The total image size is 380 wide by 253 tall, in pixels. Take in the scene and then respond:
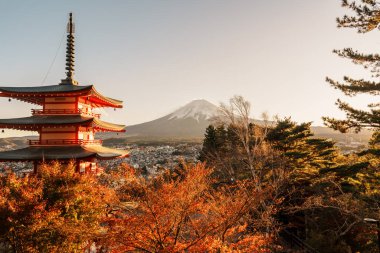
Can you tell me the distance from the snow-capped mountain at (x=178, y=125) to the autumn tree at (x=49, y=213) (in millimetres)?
126260

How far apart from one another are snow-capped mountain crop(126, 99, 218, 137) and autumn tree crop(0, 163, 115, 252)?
126260mm

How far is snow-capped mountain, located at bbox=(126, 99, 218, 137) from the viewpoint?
5817 inches

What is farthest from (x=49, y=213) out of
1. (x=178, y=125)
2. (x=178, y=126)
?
(x=178, y=125)

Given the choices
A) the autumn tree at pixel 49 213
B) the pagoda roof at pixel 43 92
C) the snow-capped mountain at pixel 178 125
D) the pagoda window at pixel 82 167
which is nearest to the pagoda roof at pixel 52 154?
the pagoda window at pixel 82 167

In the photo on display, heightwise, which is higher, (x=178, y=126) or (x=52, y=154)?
(x=178, y=126)

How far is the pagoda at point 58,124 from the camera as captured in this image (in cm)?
1365

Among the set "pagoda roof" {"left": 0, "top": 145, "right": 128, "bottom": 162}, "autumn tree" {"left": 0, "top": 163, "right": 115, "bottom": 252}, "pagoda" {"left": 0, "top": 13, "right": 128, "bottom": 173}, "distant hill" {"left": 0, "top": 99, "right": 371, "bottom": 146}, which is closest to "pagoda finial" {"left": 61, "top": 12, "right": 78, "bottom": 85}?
"pagoda" {"left": 0, "top": 13, "right": 128, "bottom": 173}

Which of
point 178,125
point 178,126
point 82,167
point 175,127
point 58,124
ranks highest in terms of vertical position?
point 178,125

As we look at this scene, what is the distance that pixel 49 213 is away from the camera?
334 inches

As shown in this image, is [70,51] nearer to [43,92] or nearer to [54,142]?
[43,92]

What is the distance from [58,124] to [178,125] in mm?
149032

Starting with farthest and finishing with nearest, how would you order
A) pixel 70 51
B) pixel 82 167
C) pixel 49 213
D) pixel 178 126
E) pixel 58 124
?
pixel 178 126 → pixel 70 51 → pixel 82 167 → pixel 58 124 → pixel 49 213

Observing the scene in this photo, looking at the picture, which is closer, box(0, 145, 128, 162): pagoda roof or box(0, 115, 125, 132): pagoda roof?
box(0, 145, 128, 162): pagoda roof

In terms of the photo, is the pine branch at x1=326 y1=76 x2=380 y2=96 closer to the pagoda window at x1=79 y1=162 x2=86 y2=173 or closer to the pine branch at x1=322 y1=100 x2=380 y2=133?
the pine branch at x1=322 y1=100 x2=380 y2=133
